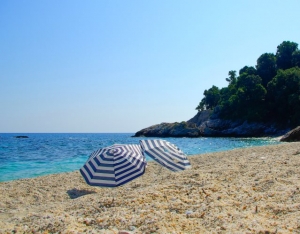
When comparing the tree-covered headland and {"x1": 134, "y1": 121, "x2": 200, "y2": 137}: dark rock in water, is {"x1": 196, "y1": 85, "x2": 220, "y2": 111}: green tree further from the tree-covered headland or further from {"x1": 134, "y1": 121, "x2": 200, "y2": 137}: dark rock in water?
{"x1": 134, "y1": 121, "x2": 200, "y2": 137}: dark rock in water

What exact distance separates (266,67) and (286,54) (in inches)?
250

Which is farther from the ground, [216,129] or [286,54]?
[286,54]

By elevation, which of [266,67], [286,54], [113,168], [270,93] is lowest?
[113,168]

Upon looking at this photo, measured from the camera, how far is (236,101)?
62219 millimetres

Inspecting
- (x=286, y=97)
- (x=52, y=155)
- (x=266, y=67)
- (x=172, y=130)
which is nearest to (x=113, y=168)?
(x=52, y=155)

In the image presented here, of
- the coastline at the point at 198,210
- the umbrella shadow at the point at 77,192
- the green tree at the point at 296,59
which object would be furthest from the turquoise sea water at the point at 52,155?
the green tree at the point at 296,59

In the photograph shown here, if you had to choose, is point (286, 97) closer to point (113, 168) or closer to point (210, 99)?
point (210, 99)

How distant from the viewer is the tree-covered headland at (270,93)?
55562 millimetres

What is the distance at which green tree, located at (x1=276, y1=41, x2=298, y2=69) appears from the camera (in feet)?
227

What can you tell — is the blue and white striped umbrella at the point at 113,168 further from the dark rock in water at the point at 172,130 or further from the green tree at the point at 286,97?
the dark rock in water at the point at 172,130

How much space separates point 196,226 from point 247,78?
6137 cm

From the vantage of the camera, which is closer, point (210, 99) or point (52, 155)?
point (52, 155)

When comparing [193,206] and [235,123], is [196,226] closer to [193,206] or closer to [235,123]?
[193,206]

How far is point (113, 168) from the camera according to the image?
7.49m
